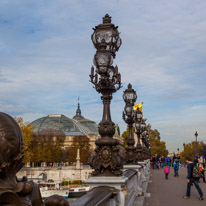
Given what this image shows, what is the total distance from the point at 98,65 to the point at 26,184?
20.0ft

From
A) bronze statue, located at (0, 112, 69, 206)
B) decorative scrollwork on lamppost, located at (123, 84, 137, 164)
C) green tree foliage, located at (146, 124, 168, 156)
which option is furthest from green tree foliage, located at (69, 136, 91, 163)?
bronze statue, located at (0, 112, 69, 206)

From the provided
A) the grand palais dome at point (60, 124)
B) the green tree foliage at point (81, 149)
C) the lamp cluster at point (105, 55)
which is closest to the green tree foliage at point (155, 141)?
the green tree foliage at point (81, 149)

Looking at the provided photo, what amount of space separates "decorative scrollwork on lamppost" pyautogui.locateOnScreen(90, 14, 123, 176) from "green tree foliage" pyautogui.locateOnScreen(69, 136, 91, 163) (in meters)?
87.0

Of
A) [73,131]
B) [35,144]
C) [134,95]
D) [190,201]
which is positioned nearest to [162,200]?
[190,201]

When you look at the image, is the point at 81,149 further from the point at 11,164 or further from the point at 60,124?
the point at 11,164

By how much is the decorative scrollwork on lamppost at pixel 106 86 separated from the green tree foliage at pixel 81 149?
87022mm

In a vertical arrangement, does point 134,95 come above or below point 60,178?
above

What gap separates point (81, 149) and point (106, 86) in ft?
296

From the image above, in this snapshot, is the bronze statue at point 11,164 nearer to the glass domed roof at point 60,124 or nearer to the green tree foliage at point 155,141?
the green tree foliage at point 155,141

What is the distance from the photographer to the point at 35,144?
76562mm

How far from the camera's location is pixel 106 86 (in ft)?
24.7

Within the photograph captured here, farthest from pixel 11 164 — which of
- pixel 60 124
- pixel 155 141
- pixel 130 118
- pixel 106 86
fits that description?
pixel 60 124

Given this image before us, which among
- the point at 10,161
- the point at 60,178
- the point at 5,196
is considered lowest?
the point at 60,178

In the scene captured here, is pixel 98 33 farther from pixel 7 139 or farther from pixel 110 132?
pixel 7 139
